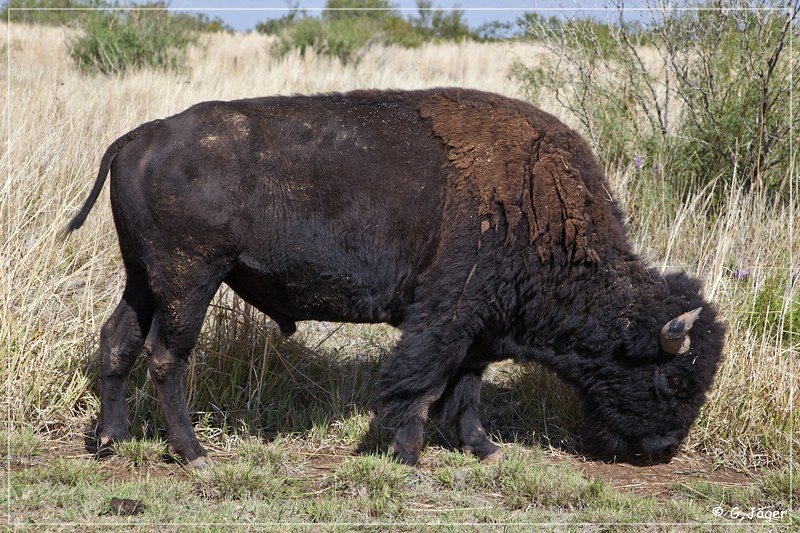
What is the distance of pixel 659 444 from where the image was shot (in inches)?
190

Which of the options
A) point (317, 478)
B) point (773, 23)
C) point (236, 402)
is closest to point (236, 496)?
point (317, 478)

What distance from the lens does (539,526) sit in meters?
4.04

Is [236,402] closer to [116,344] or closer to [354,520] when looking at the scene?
[116,344]

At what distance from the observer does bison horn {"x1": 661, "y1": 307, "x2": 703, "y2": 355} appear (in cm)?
444

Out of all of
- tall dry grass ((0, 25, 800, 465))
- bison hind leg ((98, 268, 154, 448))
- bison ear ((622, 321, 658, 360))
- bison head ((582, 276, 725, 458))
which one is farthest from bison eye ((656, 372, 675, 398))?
bison hind leg ((98, 268, 154, 448))

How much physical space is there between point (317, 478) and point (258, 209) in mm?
1593

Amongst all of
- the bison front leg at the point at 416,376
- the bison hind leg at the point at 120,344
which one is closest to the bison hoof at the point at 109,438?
the bison hind leg at the point at 120,344

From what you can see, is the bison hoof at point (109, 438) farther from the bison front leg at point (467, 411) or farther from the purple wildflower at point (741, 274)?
the purple wildflower at point (741, 274)

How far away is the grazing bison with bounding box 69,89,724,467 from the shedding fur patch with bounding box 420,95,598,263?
0.01 meters

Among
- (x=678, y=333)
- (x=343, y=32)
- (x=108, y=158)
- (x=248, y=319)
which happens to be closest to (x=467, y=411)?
(x=678, y=333)

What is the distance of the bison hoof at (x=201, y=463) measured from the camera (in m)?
4.59

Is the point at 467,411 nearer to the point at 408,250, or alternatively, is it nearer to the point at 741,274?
the point at 408,250

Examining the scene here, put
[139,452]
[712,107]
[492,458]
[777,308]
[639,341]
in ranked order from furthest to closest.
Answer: [712,107], [777,308], [492,458], [139,452], [639,341]

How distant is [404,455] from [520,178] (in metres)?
1.76
